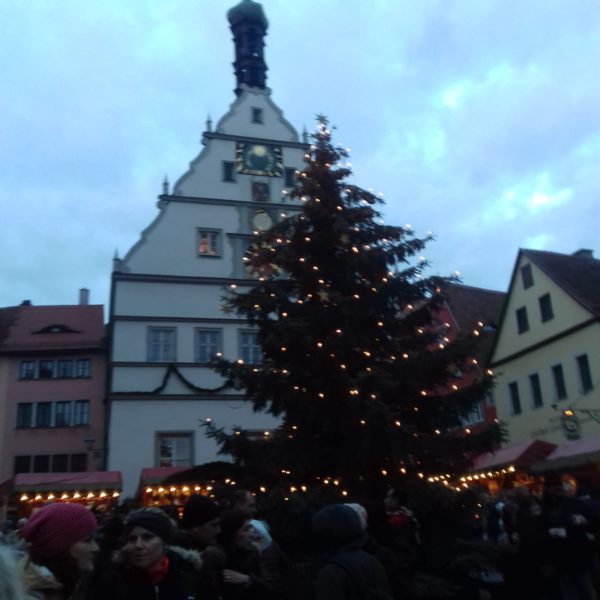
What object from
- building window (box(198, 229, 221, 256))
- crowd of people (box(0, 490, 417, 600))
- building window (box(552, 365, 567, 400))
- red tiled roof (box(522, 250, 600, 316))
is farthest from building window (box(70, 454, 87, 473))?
crowd of people (box(0, 490, 417, 600))

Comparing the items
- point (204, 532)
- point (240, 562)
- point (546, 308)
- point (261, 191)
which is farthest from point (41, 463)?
point (204, 532)

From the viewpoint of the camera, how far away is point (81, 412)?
28.5 m

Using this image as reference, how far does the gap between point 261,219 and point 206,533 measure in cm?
2339

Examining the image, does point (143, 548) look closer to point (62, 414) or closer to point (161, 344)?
point (161, 344)

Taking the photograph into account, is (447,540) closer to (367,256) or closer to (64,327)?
(367,256)

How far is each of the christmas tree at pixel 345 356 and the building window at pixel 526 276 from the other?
16078 mm

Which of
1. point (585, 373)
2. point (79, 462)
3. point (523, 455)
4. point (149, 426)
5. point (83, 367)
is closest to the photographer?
point (523, 455)

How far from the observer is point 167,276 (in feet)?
85.0

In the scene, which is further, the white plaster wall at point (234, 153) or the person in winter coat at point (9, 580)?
the white plaster wall at point (234, 153)

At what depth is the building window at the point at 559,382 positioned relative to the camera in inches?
1008

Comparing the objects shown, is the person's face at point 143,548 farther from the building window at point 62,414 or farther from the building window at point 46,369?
the building window at point 46,369

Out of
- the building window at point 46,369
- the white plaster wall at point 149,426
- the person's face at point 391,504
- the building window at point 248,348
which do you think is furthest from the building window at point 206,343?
the person's face at point 391,504

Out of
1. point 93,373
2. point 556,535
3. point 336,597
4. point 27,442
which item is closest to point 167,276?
point 93,373

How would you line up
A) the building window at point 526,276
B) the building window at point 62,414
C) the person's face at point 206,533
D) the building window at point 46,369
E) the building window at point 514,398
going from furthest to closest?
the building window at point 46,369
the building window at point 514,398
the building window at point 62,414
the building window at point 526,276
the person's face at point 206,533
